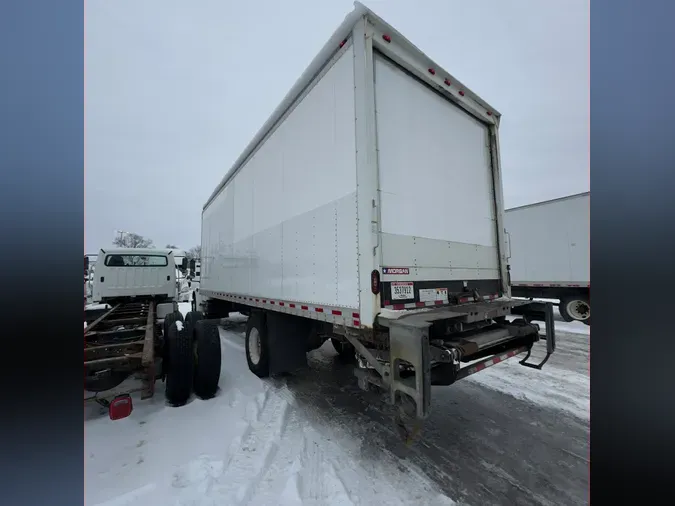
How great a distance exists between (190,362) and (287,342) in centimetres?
147

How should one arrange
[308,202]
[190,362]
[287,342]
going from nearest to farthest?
[308,202] < [190,362] < [287,342]

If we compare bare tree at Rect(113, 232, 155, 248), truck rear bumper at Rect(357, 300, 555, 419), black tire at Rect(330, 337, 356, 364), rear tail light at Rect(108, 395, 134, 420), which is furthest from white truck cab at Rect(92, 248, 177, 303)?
bare tree at Rect(113, 232, 155, 248)

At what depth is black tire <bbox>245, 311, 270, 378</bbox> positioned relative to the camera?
18.2 ft

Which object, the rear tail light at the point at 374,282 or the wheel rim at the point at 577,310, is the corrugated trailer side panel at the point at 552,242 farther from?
the rear tail light at the point at 374,282

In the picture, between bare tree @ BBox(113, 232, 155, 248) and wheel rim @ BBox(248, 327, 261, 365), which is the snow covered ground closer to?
wheel rim @ BBox(248, 327, 261, 365)

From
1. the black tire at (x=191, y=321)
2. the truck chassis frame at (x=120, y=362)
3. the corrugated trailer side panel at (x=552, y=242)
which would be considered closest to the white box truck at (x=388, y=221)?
the black tire at (x=191, y=321)

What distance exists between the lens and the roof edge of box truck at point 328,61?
318cm

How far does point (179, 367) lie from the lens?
4.53 meters

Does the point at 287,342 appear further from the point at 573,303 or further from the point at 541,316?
the point at 573,303

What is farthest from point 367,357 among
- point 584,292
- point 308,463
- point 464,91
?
point 584,292

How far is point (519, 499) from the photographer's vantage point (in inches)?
108

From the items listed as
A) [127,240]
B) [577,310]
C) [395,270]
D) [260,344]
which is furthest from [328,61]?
[127,240]
